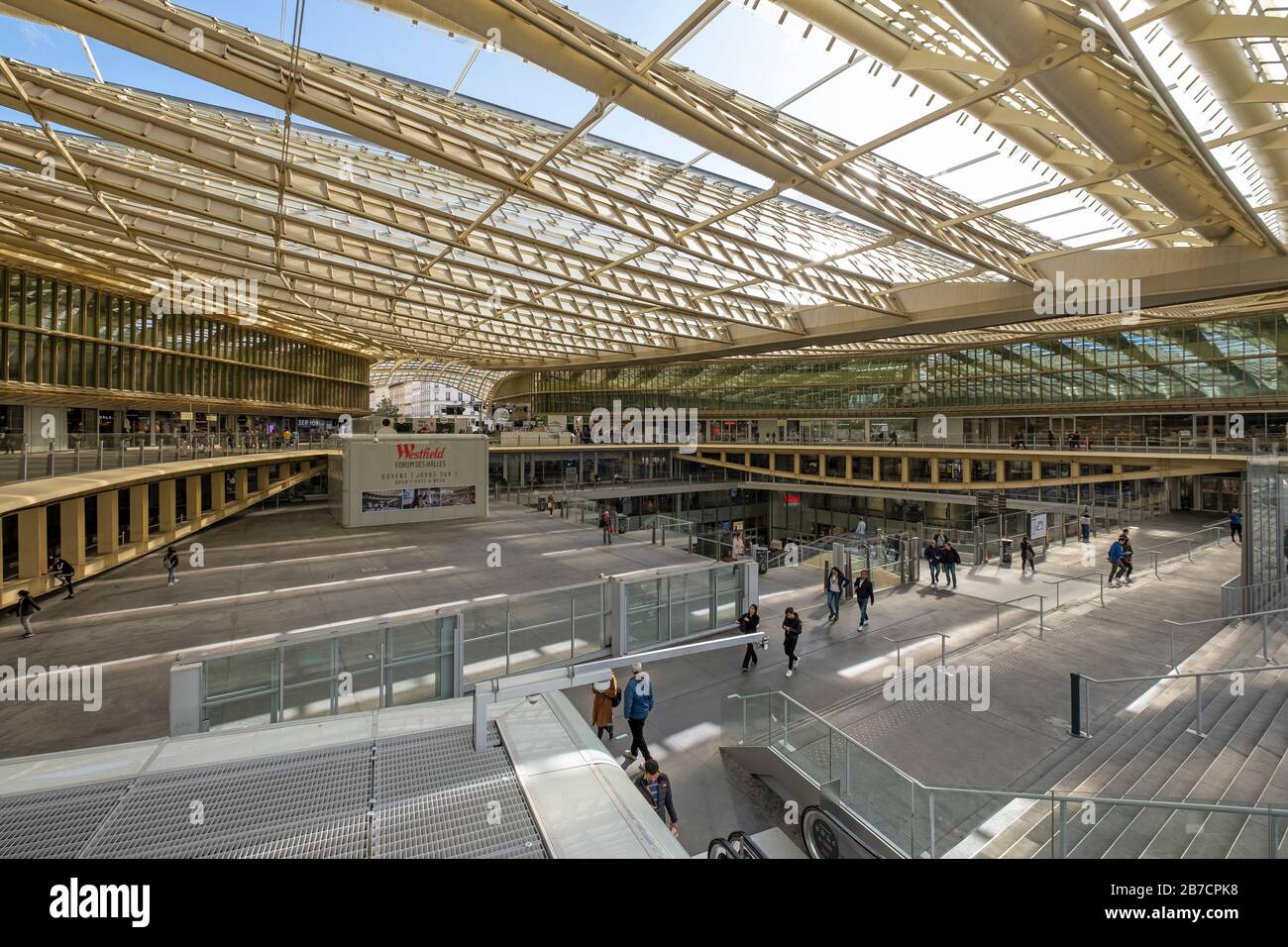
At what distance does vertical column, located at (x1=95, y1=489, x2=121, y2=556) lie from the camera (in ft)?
57.0

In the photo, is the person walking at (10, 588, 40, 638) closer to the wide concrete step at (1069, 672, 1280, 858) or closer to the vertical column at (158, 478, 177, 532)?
the vertical column at (158, 478, 177, 532)

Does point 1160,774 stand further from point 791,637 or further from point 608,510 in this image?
point 608,510

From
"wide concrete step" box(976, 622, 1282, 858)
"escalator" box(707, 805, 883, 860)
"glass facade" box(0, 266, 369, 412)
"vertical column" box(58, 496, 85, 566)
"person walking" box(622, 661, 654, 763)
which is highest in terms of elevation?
"glass facade" box(0, 266, 369, 412)

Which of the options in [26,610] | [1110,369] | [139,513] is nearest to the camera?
[26,610]

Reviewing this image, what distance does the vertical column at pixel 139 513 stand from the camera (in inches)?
765

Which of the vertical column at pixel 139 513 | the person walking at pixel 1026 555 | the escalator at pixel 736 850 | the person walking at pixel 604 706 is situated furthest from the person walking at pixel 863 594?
the vertical column at pixel 139 513

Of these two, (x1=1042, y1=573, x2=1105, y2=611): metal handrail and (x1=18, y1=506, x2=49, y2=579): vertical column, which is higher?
(x1=18, y1=506, x2=49, y2=579): vertical column

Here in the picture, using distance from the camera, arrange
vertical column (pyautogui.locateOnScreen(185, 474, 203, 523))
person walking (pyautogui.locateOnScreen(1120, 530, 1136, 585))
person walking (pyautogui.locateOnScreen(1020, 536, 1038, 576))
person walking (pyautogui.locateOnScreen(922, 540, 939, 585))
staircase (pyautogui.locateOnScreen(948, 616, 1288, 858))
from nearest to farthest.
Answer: staircase (pyautogui.locateOnScreen(948, 616, 1288, 858)) < person walking (pyautogui.locateOnScreen(1120, 530, 1136, 585)) < person walking (pyautogui.locateOnScreen(922, 540, 939, 585)) < person walking (pyautogui.locateOnScreen(1020, 536, 1038, 576)) < vertical column (pyautogui.locateOnScreen(185, 474, 203, 523))

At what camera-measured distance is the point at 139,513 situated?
770 inches

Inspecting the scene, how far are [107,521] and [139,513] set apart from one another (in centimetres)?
230

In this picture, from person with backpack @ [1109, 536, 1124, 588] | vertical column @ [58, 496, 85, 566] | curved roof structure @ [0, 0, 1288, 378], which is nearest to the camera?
curved roof structure @ [0, 0, 1288, 378]

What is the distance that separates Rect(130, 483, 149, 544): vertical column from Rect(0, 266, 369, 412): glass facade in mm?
7027

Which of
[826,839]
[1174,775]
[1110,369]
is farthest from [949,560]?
[1110,369]

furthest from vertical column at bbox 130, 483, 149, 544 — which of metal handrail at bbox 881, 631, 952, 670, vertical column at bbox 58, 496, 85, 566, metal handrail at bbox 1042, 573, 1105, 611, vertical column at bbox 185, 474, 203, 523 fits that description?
metal handrail at bbox 1042, 573, 1105, 611
